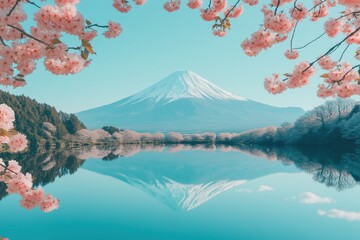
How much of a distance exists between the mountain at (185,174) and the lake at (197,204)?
0.09 meters

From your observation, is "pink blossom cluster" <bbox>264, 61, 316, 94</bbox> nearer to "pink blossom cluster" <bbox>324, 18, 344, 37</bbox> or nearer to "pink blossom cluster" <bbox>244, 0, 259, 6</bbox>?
"pink blossom cluster" <bbox>324, 18, 344, 37</bbox>

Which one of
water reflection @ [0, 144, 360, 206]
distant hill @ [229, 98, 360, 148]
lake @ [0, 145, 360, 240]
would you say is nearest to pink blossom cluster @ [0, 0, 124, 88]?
lake @ [0, 145, 360, 240]

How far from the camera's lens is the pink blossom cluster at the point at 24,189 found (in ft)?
9.59

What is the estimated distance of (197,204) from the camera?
18109 millimetres

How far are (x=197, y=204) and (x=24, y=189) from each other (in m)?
15.9

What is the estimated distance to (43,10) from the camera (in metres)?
2.19

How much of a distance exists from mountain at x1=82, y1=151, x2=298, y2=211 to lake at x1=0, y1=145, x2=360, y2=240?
9 cm

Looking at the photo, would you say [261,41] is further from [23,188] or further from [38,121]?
[38,121]

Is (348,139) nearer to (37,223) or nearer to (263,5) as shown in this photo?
(37,223)

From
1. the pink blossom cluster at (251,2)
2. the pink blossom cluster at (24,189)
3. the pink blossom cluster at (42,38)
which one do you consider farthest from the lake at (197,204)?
the pink blossom cluster at (42,38)

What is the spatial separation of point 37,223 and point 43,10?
47.2 ft

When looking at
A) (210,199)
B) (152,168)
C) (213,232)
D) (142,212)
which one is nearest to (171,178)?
(152,168)

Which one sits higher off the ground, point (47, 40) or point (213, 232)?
point (213, 232)

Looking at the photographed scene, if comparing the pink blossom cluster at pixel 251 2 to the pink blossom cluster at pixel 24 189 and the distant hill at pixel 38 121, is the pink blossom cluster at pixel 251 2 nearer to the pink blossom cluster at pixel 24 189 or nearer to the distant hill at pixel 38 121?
the pink blossom cluster at pixel 24 189
